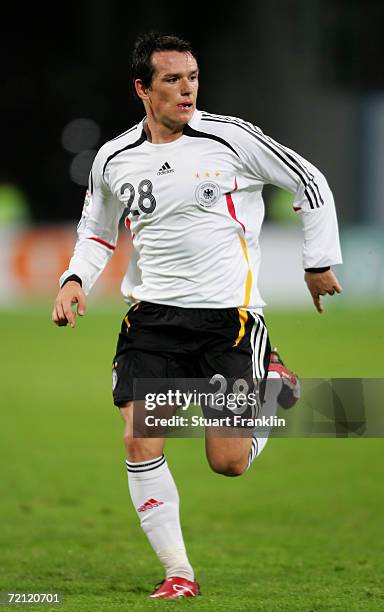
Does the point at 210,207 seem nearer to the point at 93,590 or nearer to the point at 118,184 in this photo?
the point at 118,184

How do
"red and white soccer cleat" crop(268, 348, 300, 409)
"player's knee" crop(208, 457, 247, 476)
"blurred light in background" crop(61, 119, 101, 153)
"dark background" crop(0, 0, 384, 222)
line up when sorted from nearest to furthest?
"player's knee" crop(208, 457, 247, 476) < "red and white soccer cleat" crop(268, 348, 300, 409) < "dark background" crop(0, 0, 384, 222) < "blurred light in background" crop(61, 119, 101, 153)

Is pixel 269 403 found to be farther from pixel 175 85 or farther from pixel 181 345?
pixel 175 85

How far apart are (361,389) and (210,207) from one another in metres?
1.22

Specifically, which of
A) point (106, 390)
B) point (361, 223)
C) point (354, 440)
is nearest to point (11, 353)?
point (106, 390)

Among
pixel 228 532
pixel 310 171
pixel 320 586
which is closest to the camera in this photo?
pixel 310 171

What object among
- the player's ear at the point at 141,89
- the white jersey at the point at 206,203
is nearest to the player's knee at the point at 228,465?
the white jersey at the point at 206,203

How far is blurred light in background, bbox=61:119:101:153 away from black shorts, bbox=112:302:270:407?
2688 cm

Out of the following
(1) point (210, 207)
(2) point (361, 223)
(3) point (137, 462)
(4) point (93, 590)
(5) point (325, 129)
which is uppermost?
(5) point (325, 129)

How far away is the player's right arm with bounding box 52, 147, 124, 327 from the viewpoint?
5.50 meters

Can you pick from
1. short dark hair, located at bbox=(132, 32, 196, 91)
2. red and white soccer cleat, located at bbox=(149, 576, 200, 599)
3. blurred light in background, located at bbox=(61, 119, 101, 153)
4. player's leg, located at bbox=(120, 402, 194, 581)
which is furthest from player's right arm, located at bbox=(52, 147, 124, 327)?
blurred light in background, located at bbox=(61, 119, 101, 153)

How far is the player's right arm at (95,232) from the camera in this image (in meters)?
5.50

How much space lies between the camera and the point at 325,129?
3170 centimetres

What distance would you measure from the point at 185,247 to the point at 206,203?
8.4 inches

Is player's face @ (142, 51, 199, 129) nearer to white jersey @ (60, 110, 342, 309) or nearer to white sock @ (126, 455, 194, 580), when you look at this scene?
white jersey @ (60, 110, 342, 309)
